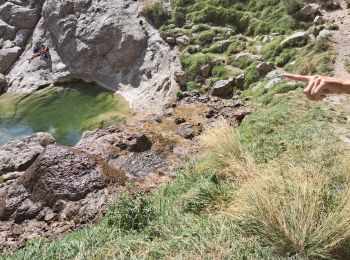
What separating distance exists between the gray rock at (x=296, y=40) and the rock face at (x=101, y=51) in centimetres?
580

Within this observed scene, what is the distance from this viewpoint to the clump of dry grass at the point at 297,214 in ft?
15.0

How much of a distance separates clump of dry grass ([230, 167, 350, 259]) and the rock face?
14620 mm

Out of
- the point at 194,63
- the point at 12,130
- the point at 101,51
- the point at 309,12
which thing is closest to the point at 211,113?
the point at 194,63

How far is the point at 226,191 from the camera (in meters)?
Result: 6.73

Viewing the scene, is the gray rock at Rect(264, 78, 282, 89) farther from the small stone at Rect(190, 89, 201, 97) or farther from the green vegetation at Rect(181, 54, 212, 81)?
the green vegetation at Rect(181, 54, 212, 81)

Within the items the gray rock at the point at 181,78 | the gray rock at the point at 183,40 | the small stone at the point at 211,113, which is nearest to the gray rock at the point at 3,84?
the gray rock at the point at 183,40

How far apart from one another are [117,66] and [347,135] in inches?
683

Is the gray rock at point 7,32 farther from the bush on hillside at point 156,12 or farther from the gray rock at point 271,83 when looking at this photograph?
the gray rock at point 271,83

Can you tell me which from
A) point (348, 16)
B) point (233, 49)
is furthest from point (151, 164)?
point (348, 16)

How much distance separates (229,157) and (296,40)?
38.0 ft

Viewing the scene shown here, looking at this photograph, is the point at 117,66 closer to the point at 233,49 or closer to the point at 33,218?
the point at 233,49

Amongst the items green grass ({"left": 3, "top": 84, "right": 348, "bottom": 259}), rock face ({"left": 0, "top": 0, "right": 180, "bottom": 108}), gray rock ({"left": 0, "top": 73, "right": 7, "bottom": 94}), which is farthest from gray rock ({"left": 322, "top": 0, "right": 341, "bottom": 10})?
gray rock ({"left": 0, "top": 73, "right": 7, "bottom": 94})

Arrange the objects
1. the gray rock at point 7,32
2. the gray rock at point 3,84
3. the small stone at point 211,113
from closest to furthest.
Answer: the small stone at point 211,113 < the gray rock at point 3,84 < the gray rock at point 7,32

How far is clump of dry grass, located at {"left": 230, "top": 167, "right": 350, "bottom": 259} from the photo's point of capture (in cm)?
459
